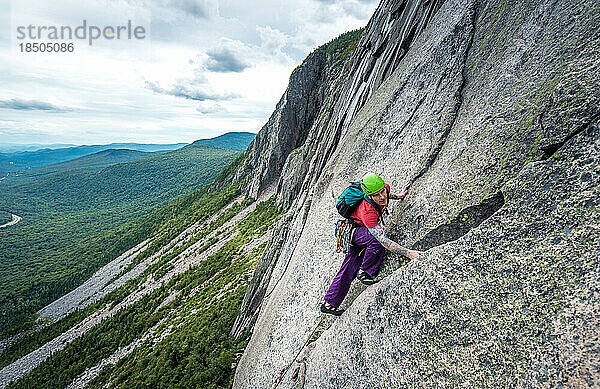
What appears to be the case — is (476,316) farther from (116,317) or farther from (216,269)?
(116,317)

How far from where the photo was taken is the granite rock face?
368 centimetres

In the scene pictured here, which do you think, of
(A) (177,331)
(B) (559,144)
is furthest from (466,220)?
(A) (177,331)

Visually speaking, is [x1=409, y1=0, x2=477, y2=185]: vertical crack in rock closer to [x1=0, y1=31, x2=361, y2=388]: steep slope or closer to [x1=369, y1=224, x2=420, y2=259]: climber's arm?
[x1=369, y1=224, x2=420, y2=259]: climber's arm

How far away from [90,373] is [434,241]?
4225cm

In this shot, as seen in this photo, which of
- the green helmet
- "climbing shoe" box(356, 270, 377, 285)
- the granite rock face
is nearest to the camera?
the granite rock face

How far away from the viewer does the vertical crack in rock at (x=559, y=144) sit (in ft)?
13.0

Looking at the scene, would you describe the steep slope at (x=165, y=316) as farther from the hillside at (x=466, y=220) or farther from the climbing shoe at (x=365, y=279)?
the climbing shoe at (x=365, y=279)

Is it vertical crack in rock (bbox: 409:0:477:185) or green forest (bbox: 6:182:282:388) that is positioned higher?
vertical crack in rock (bbox: 409:0:477:185)

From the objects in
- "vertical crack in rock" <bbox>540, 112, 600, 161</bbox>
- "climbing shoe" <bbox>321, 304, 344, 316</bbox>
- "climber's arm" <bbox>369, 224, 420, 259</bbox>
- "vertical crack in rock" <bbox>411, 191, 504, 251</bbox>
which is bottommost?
"climbing shoe" <bbox>321, 304, 344, 316</bbox>

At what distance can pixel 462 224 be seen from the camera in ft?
17.0

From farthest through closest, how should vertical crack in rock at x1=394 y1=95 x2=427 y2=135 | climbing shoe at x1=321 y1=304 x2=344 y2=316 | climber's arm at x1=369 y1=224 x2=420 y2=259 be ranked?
1. vertical crack in rock at x1=394 y1=95 x2=427 y2=135
2. climbing shoe at x1=321 y1=304 x2=344 y2=316
3. climber's arm at x1=369 y1=224 x2=420 y2=259

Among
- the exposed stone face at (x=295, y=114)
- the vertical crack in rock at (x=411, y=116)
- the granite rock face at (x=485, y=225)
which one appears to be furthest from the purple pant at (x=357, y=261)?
the exposed stone face at (x=295, y=114)

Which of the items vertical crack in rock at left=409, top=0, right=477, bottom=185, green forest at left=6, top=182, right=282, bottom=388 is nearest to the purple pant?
vertical crack in rock at left=409, top=0, right=477, bottom=185

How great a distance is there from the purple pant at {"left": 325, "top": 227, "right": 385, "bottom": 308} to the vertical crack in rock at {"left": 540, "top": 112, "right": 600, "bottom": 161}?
10.9 feet
